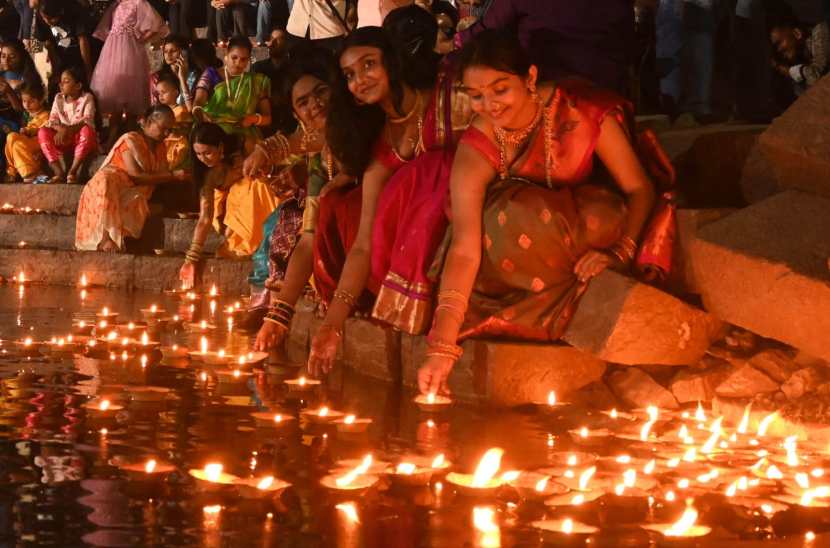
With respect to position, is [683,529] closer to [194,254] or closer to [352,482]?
[352,482]

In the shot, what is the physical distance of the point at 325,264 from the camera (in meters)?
6.31

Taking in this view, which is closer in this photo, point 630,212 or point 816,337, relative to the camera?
point 816,337

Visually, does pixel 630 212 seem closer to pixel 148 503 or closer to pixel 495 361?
pixel 495 361

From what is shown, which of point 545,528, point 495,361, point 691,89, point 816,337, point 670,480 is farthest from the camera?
point 691,89

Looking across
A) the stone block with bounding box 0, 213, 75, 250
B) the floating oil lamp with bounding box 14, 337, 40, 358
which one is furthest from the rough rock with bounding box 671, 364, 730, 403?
the stone block with bounding box 0, 213, 75, 250

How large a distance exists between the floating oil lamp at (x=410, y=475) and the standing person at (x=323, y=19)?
25.8 feet

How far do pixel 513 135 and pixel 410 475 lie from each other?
1.89m

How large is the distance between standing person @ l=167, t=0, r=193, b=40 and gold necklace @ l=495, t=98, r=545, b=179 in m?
9.24

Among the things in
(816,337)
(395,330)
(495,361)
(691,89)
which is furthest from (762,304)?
(691,89)

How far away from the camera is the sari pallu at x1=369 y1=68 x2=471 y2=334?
529cm

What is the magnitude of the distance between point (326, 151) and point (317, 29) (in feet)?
16.3

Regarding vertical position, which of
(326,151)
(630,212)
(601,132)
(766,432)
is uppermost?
(326,151)

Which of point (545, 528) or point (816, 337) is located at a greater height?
point (816, 337)

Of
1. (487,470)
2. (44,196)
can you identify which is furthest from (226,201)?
(487,470)
